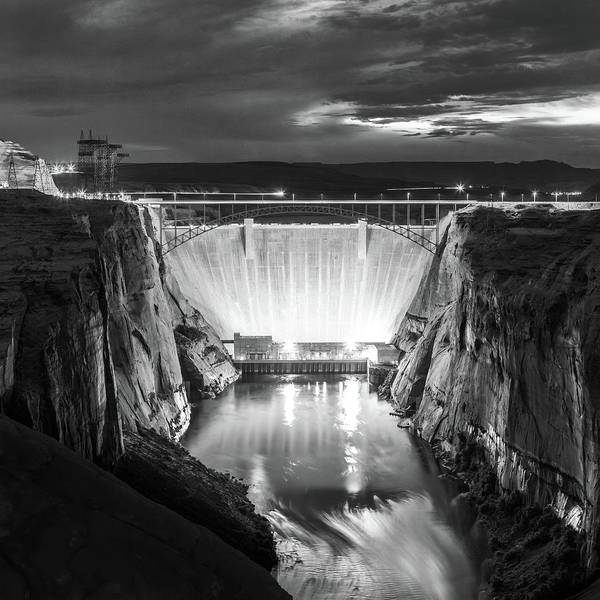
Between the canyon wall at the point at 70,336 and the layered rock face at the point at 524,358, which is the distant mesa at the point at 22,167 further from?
the layered rock face at the point at 524,358

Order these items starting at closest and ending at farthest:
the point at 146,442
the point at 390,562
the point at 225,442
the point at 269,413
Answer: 1. the point at 390,562
2. the point at 146,442
3. the point at 225,442
4. the point at 269,413

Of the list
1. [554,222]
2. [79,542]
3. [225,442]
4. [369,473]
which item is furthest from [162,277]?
[79,542]

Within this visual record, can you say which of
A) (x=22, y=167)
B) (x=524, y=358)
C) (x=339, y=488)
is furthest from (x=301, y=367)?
(x=524, y=358)

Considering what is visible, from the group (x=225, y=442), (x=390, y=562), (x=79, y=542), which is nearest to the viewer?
(x=79, y=542)

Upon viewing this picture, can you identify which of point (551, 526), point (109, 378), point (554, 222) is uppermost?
point (554, 222)

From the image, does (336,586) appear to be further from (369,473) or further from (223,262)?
(223,262)

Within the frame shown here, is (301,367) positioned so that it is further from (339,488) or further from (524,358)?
(524,358)

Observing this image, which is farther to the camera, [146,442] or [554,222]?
[554,222]
